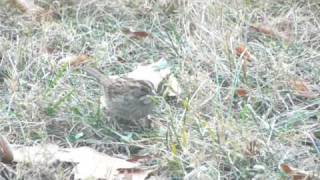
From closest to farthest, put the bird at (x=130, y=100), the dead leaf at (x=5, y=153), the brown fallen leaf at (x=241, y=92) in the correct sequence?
the dead leaf at (x=5, y=153), the bird at (x=130, y=100), the brown fallen leaf at (x=241, y=92)

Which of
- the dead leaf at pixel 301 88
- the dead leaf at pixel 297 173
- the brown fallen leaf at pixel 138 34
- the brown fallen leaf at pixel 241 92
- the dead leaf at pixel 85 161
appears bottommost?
the dead leaf at pixel 85 161

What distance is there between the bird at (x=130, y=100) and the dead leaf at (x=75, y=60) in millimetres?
592

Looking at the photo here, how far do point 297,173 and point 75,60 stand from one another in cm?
157

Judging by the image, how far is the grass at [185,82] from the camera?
327cm

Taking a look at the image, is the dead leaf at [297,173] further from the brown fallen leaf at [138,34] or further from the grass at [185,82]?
the brown fallen leaf at [138,34]

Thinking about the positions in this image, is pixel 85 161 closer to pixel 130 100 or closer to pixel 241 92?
pixel 130 100

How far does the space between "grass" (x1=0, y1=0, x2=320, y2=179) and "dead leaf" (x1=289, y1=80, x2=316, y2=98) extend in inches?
1.0

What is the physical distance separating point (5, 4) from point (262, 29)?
5.05 feet

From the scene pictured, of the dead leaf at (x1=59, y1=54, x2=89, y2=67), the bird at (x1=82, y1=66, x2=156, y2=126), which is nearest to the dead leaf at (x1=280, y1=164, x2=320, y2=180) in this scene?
the bird at (x1=82, y1=66, x2=156, y2=126)

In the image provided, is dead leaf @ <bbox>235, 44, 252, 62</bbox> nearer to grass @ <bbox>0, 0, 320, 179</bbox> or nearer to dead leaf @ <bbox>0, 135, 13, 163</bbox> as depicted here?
grass @ <bbox>0, 0, 320, 179</bbox>

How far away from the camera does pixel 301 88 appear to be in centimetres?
392

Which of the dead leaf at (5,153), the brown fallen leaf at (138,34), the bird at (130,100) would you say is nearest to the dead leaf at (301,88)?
the bird at (130,100)

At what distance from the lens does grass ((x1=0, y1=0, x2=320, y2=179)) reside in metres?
3.27

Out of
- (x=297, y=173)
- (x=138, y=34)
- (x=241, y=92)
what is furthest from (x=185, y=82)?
(x=297, y=173)
